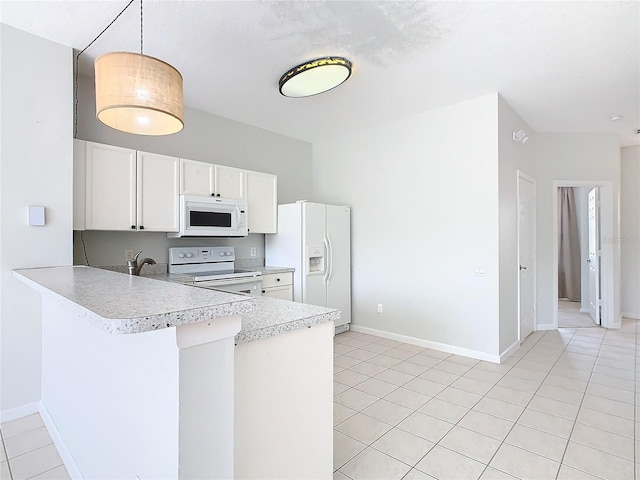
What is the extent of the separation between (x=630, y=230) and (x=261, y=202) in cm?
560

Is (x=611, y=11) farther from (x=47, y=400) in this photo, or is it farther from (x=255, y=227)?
(x=47, y=400)

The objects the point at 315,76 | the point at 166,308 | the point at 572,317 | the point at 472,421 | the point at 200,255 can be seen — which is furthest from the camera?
the point at 572,317

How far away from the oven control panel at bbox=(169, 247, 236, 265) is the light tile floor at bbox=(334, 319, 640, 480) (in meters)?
1.65

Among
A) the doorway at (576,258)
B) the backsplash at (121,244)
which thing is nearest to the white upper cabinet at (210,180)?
Result: the backsplash at (121,244)

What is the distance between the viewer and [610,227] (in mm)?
4773

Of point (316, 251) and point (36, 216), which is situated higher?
point (36, 216)

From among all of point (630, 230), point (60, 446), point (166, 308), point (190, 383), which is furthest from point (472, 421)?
point (630, 230)

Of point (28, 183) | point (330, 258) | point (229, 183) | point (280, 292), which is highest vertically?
point (229, 183)

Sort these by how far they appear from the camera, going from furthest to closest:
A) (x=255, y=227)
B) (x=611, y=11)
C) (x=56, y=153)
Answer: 1. (x=255, y=227)
2. (x=56, y=153)
3. (x=611, y=11)

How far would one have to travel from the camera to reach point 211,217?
3.52m

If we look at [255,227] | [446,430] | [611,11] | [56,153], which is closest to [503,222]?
[611,11]

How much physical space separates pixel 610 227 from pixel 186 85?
18.5 ft

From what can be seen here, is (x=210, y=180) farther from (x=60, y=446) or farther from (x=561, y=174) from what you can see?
(x=561, y=174)

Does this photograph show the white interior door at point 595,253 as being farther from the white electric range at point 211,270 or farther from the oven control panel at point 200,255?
the oven control panel at point 200,255
